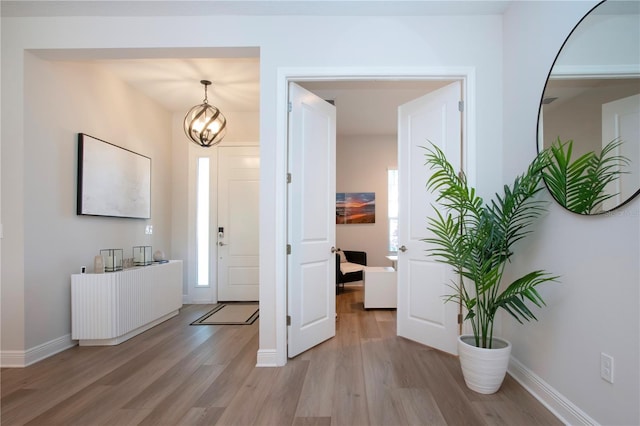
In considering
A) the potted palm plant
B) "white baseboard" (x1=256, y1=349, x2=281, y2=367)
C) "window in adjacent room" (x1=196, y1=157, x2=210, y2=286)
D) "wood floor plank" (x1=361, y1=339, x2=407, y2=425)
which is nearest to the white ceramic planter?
the potted palm plant

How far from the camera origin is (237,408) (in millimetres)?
2043

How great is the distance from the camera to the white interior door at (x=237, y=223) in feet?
16.1

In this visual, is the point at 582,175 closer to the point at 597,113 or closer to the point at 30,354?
the point at 597,113

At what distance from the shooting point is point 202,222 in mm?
4945

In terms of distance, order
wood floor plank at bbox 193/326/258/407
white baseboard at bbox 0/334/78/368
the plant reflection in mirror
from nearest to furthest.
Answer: the plant reflection in mirror < wood floor plank at bbox 193/326/258/407 < white baseboard at bbox 0/334/78/368

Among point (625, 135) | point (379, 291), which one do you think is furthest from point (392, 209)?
point (625, 135)

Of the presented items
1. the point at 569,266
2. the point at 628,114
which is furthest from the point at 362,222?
the point at 628,114

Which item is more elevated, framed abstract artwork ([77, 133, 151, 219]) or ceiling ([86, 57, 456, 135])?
ceiling ([86, 57, 456, 135])

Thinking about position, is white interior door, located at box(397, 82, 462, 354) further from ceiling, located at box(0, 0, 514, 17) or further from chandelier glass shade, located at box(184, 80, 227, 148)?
chandelier glass shade, located at box(184, 80, 227, 148)

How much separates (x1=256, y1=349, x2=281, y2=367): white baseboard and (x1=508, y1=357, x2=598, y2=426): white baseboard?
1.77 meters

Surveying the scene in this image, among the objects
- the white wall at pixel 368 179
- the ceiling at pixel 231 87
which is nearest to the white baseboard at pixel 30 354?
the ceiling at pixel 231 87

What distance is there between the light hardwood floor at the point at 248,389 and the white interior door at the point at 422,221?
0.21m

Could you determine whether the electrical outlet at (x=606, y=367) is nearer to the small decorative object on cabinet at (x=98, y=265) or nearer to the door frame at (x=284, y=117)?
the door frame at (x=284, y=117)

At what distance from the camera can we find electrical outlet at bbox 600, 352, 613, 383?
1.62 m
